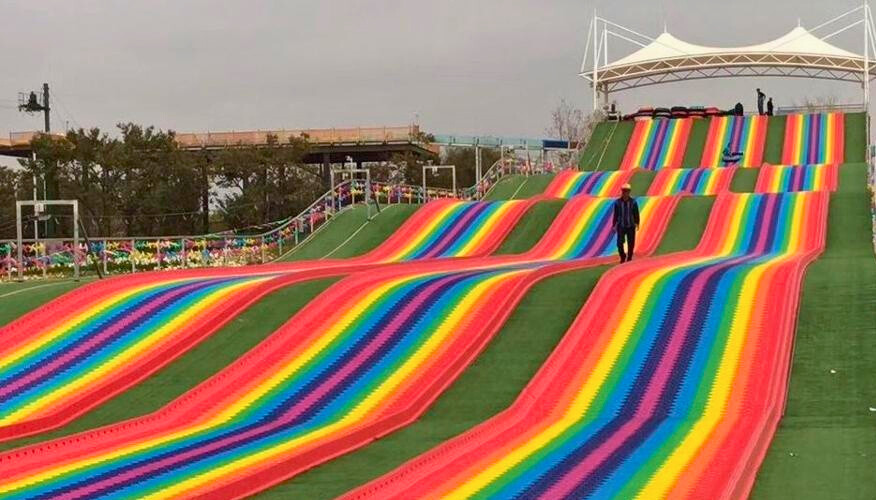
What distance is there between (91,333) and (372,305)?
2.79m

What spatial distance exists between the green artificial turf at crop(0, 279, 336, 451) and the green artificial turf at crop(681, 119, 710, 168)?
2228 cm

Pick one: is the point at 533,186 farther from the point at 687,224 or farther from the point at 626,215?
the point at 626,215

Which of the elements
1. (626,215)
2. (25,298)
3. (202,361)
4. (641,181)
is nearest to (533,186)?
(641,181)

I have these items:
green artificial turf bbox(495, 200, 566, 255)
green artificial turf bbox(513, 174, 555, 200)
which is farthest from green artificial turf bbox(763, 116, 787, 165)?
green artificial turf bbox(495, 200, 566, 255)

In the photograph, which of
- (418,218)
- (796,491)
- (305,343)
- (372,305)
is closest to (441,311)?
(372,305)

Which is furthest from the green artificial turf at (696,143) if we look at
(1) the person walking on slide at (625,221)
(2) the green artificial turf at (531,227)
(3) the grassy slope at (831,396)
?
(3) the grassy slope at (831,396)

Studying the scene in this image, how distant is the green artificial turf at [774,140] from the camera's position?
31.0 metres

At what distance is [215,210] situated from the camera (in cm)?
3528

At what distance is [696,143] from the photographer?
3291 centimetres

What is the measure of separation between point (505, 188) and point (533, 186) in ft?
3.26

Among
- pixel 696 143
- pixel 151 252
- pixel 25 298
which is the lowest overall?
pixel 25 298

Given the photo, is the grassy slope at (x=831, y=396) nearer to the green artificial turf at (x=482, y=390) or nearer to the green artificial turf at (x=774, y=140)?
the green artificial turf at (x=482, y=390)

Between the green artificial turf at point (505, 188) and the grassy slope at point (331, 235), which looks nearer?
the grassy slope at point (331, 235)

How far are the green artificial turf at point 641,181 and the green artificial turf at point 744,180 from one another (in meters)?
2.16
